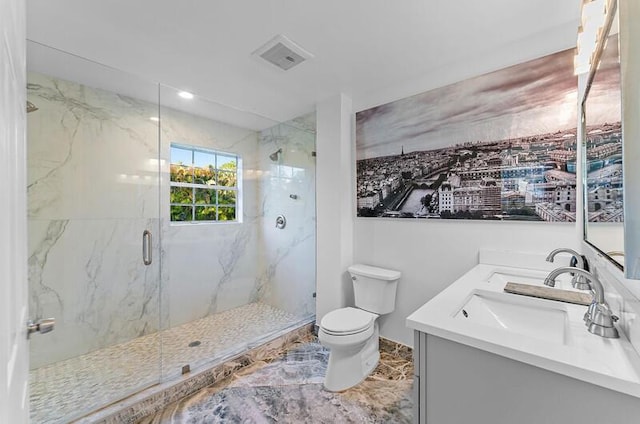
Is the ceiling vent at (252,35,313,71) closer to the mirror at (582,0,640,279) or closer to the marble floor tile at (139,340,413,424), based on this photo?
the mirror at (582,0,640,279)

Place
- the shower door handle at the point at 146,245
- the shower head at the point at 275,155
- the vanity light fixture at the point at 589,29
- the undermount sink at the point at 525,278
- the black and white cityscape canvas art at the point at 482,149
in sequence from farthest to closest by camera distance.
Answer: the shower head at the point at 275,155
the shower door handle at the point at 146,245
the black and white cityscape canvas art at the point at 482,149
the undermount sink at the point at 525,278
the vanity light fixture at the point at 589,29

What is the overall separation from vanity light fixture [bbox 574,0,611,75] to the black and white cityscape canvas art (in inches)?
8.4

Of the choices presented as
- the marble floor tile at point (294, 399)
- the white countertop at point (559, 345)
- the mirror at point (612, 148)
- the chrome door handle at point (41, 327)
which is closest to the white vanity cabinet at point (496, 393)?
the white countertop at point (559, 345)

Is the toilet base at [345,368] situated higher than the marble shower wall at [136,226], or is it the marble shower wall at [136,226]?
the marble shower wall at [136,226]

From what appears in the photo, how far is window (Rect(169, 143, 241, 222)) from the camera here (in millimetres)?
2783

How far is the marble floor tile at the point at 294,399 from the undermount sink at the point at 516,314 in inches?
33.2

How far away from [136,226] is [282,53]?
1.92 meters

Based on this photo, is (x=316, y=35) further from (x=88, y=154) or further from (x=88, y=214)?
(x=88, y=214)

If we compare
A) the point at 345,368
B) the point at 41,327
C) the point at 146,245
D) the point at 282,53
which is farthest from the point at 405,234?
the point at 146,245

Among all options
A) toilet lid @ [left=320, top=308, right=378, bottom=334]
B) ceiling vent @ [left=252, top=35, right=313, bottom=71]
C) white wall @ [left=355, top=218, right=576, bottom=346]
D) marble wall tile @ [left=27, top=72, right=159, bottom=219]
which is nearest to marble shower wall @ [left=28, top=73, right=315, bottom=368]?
marble wall tile @ [left=27, top=72, right=159, bottom=219]

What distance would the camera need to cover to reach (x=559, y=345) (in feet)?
2.51

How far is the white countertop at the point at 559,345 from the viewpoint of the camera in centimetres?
65

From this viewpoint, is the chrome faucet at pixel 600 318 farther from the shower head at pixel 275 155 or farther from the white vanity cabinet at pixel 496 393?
the shower head at pixel 275 155

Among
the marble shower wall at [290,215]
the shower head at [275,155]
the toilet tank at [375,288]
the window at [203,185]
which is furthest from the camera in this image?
the shower head at [275,155]
